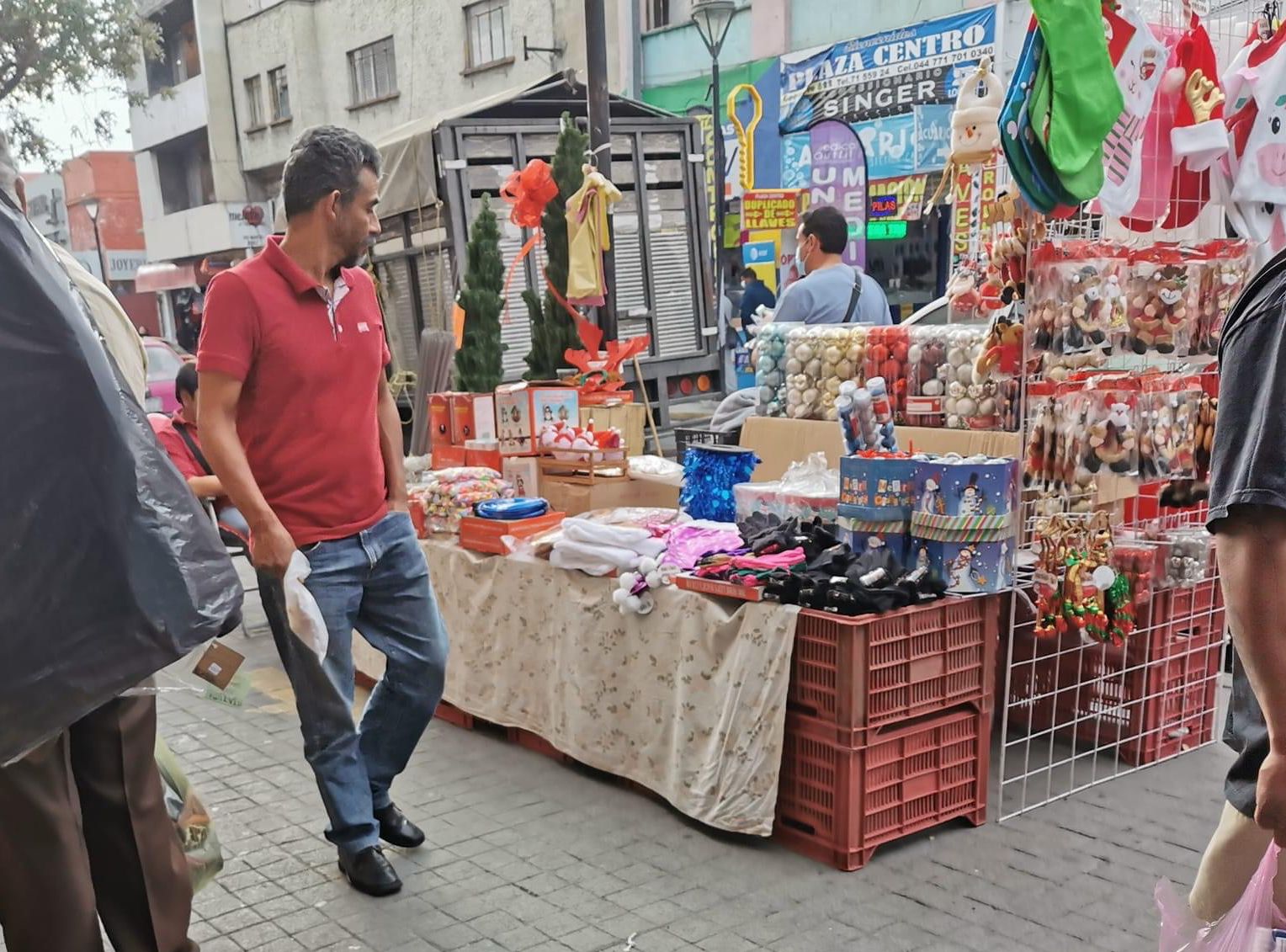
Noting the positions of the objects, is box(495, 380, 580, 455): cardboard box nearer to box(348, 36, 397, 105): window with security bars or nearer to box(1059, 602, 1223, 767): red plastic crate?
box(1059, 602, 1223, 767): red plastic crate

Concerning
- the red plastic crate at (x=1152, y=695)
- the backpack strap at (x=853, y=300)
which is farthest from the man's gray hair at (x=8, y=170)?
the backpack strap at (x=853, y=300)

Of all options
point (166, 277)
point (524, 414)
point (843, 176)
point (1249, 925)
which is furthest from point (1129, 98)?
point (166, 277)

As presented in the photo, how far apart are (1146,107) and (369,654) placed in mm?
3815

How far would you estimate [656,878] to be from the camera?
324 cm

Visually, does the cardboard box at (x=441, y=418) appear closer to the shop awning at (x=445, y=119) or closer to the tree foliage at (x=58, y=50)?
the shop awning at (x=445, y=119)

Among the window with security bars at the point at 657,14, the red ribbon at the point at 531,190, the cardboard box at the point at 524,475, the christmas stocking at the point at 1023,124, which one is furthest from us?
the window with security bars at the point at 657,14

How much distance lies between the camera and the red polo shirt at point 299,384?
9.66 feet

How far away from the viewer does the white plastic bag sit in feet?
9.47

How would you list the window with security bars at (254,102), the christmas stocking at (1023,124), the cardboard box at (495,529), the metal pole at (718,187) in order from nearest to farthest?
the christmas stocking at (1023,124) → the cardboard box at (495,529) → the metal pole at (718,187) → the window with security bars at (254,102)

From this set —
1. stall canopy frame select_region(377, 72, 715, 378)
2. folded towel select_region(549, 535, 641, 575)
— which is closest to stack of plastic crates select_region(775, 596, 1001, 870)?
folded towel select_region(549, 535, 641, 575)

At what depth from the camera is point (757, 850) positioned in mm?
3396

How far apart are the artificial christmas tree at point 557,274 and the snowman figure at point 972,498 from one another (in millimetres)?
4121

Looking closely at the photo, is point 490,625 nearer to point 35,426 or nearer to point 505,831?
point 505,831

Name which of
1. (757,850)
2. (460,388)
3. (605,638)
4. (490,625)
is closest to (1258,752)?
(757,850)
